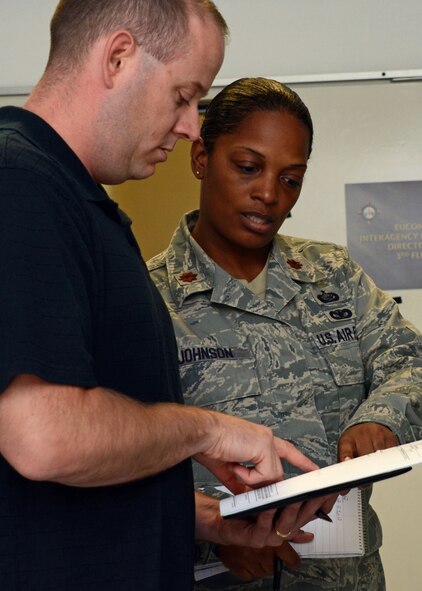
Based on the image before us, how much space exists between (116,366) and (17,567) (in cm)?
24

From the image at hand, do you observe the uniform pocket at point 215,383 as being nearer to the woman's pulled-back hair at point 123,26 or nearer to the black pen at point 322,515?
the black pen at point 322,515

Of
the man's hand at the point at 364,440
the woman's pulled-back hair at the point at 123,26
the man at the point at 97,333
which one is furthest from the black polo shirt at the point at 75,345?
the man's hand at the point at 364,440

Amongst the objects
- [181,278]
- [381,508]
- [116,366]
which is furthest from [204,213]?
[381,508]

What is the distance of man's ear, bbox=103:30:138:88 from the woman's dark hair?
63 cm

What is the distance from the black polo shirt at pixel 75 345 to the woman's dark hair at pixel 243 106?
24.1 inches

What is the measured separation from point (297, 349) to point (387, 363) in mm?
169

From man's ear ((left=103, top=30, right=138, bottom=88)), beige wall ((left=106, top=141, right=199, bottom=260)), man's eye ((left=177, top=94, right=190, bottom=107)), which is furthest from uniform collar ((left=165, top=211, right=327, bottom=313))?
beige wall ((left=106, top=141, right=199, bottom=260))

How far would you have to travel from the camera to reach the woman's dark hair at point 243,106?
1651 mm

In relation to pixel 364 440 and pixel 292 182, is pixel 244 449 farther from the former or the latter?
pixel 292 182

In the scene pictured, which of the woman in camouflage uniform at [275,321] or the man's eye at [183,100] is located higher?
the man's eye at [183,100]

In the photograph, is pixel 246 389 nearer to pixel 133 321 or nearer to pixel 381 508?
pixel 133 321

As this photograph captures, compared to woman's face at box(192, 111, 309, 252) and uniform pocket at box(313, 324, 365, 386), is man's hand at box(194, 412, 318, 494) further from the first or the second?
woman's face at box(192, 111, 309, 252)

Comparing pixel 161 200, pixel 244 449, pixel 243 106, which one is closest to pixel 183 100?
pixel 244 449

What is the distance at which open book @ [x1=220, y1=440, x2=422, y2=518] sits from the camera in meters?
1.04
